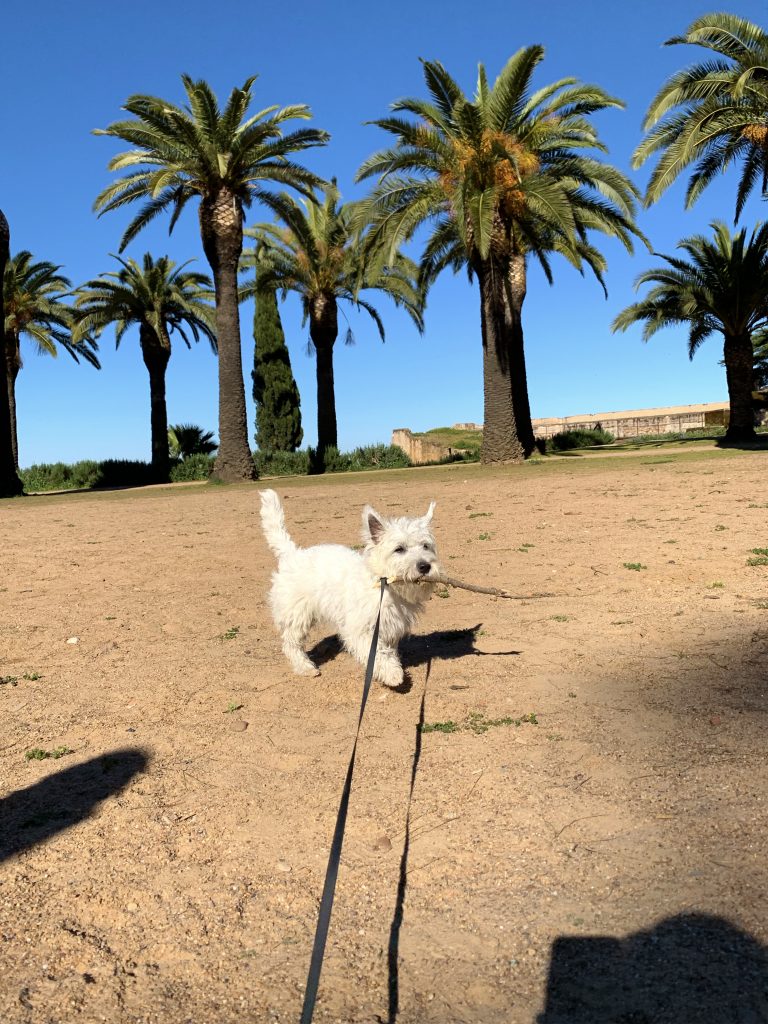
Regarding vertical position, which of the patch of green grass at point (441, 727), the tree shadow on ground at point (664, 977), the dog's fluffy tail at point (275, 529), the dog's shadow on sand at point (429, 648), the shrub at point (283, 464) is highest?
the shrub at point (283, 464)

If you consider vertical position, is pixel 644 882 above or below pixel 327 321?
below

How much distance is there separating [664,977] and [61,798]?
9.48ft

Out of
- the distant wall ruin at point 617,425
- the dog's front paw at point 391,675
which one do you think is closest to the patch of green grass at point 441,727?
the dog's front paw at point 391,675

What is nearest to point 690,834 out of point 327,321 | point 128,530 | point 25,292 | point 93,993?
point 93,993

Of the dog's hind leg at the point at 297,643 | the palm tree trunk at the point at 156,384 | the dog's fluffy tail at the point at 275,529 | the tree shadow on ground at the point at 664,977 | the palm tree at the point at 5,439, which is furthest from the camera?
the palm tree trunk at the point at 156,384

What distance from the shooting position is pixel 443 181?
856 inches

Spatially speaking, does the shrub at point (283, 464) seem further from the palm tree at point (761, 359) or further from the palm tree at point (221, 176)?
the palm tree at point (761, 359)

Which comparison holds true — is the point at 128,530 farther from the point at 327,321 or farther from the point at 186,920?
the point at 327,321

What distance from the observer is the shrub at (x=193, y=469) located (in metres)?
32.7

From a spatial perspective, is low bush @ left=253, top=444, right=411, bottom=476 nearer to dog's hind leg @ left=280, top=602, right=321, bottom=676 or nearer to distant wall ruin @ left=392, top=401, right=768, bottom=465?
distant wall ruin @ left=392, top=401, right=768, bottom=465

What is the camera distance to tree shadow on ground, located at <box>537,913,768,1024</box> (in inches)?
86.7

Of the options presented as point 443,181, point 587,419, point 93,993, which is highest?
point 443,181

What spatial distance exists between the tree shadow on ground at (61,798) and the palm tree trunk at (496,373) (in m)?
19.9

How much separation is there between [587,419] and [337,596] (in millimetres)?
56631
